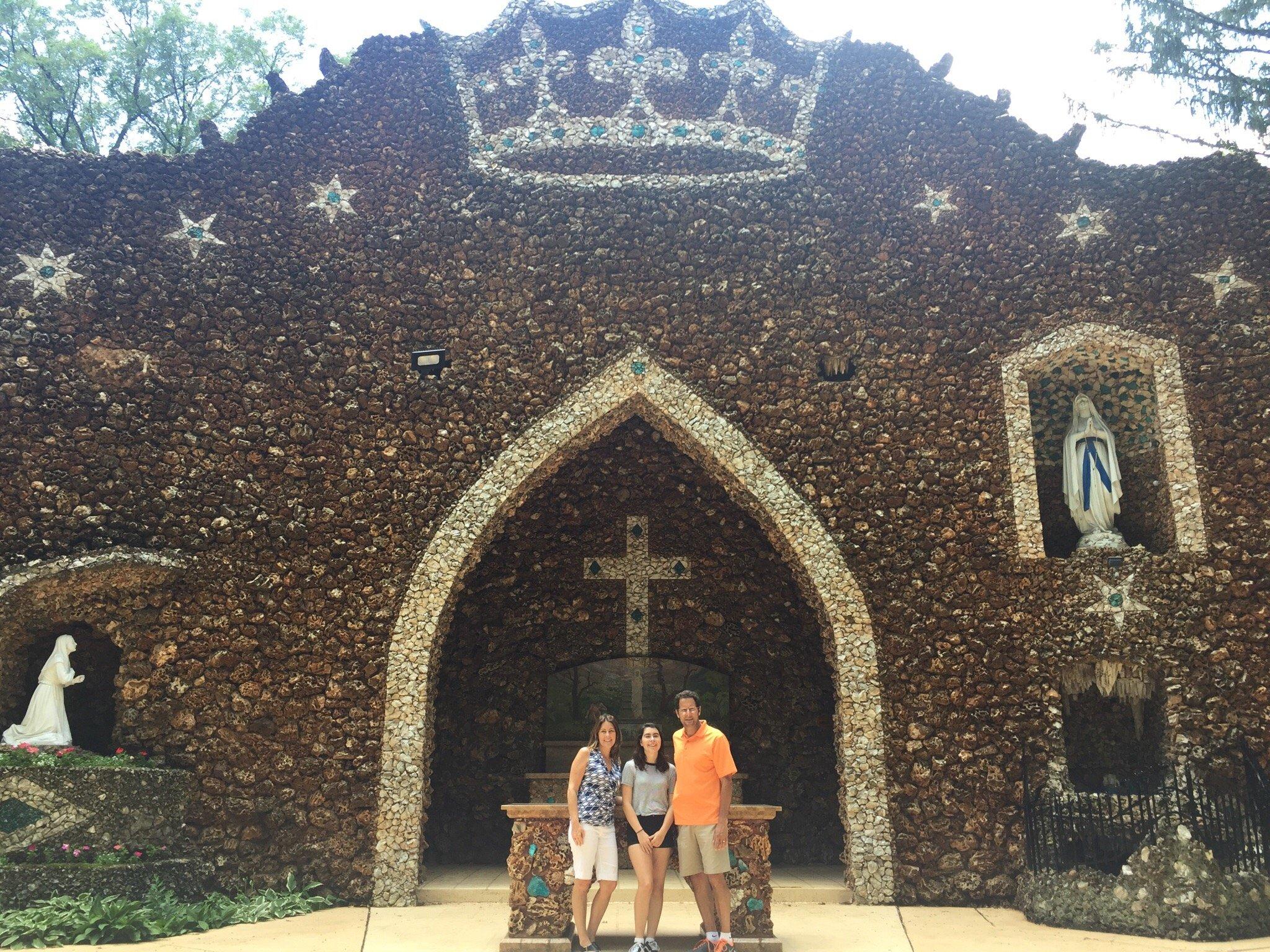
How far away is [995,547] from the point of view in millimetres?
8094

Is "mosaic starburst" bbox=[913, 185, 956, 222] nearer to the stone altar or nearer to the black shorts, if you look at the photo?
the stone altar

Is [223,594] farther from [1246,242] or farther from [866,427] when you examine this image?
[1246,242]

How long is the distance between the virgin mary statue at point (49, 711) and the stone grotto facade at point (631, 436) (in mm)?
374

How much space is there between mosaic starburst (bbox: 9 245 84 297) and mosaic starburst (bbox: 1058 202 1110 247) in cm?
874

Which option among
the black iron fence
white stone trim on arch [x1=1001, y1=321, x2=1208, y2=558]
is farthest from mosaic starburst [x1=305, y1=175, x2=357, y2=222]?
the black iron fence

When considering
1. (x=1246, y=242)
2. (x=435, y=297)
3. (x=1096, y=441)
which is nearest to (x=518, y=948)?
(x=435, y=297)

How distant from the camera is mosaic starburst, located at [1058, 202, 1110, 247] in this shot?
8.82 meters

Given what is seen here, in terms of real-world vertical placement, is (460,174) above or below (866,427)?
above

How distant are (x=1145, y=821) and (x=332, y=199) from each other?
8.37m

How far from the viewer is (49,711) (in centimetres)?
740

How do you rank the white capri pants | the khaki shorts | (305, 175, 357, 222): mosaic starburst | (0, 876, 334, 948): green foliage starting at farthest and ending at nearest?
(305, 175, 357, 222): mosaic starburst < (0, 876, 334, 948): green foliage < the white capri pants < the khaki shorts

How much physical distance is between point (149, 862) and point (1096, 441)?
8263 millimetres

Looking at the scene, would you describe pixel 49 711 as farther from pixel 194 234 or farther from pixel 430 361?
pixel 194 234

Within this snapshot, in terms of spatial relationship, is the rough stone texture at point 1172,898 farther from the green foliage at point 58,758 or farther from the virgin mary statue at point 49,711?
the virgin mary statue at point 49,711
